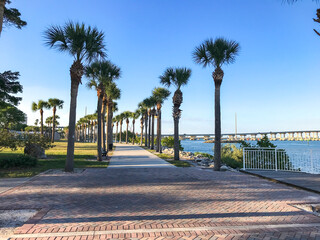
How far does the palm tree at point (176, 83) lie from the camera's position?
64.6 feet

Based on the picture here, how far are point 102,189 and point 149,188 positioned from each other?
1566 millimetres

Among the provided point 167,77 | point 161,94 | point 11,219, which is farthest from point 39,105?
point 11,219

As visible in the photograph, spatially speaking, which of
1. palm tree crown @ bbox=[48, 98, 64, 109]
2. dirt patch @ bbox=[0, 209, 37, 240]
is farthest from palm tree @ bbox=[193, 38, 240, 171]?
palm tree crown @ bbox=[48, 98, 64, 109]

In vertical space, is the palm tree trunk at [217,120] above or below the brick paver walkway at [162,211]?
above

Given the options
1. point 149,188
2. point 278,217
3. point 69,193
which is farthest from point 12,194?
point 278,217

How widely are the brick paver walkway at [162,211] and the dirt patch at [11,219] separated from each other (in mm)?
172

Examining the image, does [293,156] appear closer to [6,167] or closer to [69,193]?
[69,193]

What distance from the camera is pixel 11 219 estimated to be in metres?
4.74

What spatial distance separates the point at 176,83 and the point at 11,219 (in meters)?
16.9

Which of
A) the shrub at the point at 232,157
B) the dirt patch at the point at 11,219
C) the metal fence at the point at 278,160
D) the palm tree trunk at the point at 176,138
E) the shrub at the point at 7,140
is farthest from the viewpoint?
the palm tree trunk at the point at 176,138

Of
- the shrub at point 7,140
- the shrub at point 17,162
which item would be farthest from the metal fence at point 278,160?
the shrub at point 7,140

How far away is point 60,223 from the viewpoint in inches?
178

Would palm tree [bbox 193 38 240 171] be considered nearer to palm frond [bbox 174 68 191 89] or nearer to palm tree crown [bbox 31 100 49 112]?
palm frond [bbox 174 68 191 89]

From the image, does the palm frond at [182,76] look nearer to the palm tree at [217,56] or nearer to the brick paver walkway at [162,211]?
the palm tree at [217,56]
